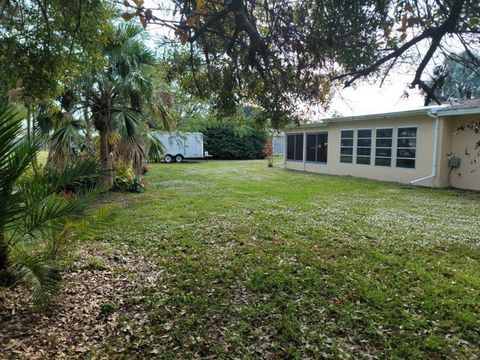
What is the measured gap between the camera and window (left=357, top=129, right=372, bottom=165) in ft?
45.8

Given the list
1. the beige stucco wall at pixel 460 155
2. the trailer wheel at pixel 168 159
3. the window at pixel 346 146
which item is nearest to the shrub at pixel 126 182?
the window at pixel 346 146

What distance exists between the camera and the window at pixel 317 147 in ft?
54.2

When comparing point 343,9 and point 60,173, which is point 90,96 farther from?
point 343,9

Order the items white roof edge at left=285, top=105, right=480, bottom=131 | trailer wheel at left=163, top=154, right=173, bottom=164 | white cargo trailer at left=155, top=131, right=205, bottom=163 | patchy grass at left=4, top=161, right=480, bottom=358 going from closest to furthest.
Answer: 1. patchy grass at left=4, top=161, right=480, bottom=358
2. white roof edge at left=285, top=105, right=480, bottom=131
3. trailer wheel at left=163, top=154, right=173, bottom=164
4. white cargo trailer at left=155, top=131, right=205, bottom=163

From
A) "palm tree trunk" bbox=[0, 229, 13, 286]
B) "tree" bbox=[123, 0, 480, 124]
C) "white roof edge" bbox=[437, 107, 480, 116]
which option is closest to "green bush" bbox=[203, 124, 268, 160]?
"white roof edge" bbox=[437, 107, 480, 116]

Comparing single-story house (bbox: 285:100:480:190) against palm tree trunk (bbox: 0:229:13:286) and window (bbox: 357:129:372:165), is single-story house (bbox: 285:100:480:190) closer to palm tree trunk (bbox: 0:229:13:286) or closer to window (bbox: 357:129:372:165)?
window (bbox: 357:129:372:165)

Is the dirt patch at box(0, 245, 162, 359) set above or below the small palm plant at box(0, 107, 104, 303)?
below

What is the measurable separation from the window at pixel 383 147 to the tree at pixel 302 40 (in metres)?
9.59

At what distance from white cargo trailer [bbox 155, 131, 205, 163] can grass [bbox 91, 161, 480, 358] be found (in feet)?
57.7

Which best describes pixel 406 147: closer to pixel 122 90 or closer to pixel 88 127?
pixel 122 90

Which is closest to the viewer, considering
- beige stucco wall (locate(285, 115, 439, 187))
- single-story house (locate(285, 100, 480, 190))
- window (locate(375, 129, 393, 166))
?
single-story house (locate(285, 100, 480, 190))

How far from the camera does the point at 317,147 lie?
55.9ft

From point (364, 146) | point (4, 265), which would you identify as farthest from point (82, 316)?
point (364, 146)

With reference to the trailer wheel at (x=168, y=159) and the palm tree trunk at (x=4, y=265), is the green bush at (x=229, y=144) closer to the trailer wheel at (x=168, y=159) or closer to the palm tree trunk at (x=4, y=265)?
the trailer wheel at (x=168, y=159)
